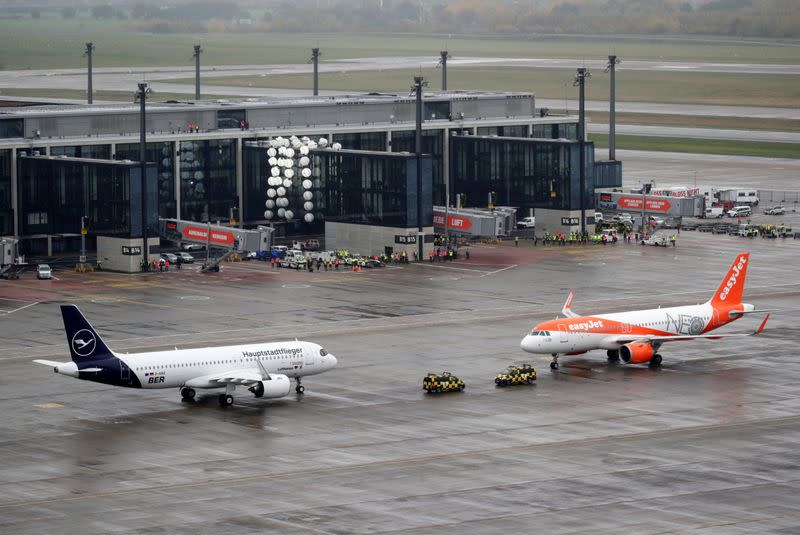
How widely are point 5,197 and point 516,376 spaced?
77430 millimetres

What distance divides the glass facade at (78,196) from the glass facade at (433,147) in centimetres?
4250

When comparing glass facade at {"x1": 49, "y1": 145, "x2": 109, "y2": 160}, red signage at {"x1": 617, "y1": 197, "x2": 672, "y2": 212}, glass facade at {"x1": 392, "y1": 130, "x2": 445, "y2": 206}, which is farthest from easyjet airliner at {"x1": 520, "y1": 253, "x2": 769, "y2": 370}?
glass facade at {"x1": 392, "y1": 130, "x2": 445, "y2": 206}

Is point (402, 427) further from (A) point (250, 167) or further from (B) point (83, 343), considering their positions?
(A) point (250, 167)

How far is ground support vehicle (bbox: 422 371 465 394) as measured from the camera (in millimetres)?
99625

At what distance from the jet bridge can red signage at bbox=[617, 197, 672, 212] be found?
49.6 metres

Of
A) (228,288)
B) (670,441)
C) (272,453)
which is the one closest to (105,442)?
(272,453)

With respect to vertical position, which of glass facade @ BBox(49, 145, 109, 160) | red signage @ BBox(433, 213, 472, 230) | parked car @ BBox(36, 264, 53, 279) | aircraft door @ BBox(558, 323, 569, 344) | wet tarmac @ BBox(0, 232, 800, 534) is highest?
glass facade @ BBox(49, 145, 109, 160)

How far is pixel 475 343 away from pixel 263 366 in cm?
2367

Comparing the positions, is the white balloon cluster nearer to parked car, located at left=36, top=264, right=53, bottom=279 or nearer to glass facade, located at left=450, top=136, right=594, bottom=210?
glass facade, located at left=450, top=136, right=594, bottom=210

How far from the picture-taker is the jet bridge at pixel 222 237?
162 m

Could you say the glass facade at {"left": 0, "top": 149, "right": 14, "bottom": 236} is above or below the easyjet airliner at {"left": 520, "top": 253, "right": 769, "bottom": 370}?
above

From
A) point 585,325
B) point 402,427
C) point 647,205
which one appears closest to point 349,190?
point 647,205

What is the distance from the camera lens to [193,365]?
311 feet

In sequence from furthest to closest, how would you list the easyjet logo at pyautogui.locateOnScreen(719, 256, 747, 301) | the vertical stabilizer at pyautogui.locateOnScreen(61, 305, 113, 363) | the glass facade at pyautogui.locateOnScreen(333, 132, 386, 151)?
the glass facade at pyautogui.locateOnScreen(333, 132, 386, 151)
the easyjet logo at pyautogui.locateOnScreen(719, 256, 747, 301)
the vertical stabilizer at pyautogui.locateOnScreen(61, 305, 113, 363)
